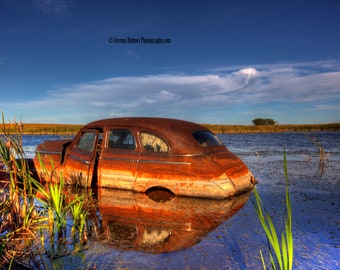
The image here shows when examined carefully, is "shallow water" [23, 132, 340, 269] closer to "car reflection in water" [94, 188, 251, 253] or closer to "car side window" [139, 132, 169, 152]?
"car reflection in water" [94, 188, 251, 253]

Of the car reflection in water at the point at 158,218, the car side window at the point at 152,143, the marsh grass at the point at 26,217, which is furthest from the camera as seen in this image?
the car side window at the point at 152,143

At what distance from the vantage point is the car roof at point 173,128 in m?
6.46

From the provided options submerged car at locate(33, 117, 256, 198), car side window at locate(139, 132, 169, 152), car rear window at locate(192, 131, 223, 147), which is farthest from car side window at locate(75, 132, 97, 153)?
car rear window at locate(192, 131, 223, 147)

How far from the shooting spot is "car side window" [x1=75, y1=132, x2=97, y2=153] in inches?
301

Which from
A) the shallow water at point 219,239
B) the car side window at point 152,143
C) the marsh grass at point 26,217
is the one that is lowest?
the shallow water at point 219,239

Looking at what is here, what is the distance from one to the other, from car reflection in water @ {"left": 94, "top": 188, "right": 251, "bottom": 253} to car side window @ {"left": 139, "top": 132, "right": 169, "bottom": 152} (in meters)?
1.06

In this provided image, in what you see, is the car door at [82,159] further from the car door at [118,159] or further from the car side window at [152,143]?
the car side window at [152,143]

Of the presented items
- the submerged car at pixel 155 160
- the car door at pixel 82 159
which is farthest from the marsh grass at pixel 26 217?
the car door at pixel 82 159

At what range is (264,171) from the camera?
1074 cm

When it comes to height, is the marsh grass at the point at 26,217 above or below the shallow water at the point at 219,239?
above

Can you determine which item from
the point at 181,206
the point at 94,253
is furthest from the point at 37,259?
the point at 181,206

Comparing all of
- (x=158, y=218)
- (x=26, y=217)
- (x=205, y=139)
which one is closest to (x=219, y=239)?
(x=158, y=218)

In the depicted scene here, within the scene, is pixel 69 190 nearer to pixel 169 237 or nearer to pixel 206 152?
pixel 206 152

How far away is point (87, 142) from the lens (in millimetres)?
7789
